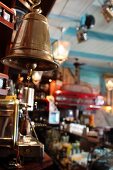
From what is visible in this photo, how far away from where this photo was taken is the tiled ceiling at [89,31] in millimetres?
4039

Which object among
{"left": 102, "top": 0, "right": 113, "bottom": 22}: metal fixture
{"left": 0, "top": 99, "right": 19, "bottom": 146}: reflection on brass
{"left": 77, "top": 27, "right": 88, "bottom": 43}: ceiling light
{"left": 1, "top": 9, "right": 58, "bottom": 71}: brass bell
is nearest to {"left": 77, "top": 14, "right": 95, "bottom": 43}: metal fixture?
{"left": 77, "top": 27, "right": 88, "bottom": 43}: ceiling light

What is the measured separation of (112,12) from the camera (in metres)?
3.58

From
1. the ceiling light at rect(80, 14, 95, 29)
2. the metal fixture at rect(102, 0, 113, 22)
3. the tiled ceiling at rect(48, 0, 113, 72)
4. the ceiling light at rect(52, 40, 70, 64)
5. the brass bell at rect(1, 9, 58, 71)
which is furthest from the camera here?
the ceiling light at rect(80, 14, 95, 29)

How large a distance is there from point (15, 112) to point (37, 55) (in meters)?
0.38

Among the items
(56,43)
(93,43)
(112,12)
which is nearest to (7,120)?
(112,12)

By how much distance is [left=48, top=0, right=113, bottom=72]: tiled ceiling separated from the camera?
404 centimetres

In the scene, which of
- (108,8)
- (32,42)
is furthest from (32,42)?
(108,8)

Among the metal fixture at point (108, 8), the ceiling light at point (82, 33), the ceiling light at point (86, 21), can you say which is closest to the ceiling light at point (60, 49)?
the ceiling light at point (82, 33)

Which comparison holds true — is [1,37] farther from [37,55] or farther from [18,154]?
[18,154]

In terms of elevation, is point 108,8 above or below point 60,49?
above

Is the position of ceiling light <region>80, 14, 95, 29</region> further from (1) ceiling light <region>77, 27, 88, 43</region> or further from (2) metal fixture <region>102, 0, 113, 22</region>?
(2) metal fixture <region>102, 0, 113, 22</region>

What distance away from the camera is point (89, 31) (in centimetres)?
590

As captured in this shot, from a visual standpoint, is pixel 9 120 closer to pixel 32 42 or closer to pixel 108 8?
pixel 32 42

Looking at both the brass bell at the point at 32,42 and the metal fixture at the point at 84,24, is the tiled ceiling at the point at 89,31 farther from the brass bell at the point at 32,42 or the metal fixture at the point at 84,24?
the brass bell at the point at 32,42
